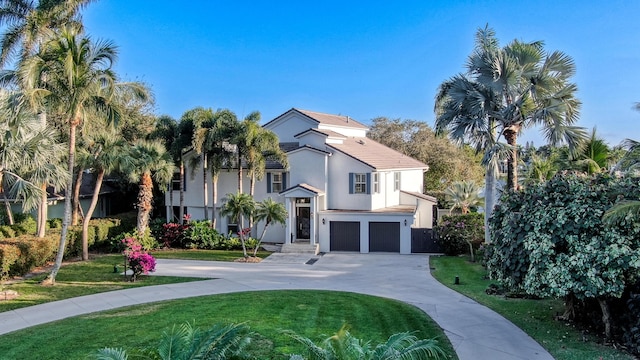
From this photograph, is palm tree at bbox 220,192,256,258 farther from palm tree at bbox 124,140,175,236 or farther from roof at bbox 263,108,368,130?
roof at bbox 263,108,368,130

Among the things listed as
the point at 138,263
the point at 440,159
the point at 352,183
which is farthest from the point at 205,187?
the point at 440,159

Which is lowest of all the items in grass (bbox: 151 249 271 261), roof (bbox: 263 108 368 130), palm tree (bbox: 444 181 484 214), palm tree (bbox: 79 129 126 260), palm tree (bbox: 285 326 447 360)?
grass (bbox: 151 249 271 261)

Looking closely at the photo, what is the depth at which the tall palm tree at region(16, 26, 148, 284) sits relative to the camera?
14.6 metres

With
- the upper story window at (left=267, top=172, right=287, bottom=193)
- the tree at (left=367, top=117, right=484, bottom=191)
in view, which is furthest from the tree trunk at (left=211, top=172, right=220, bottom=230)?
the tree at (left=367, top=117, right=484, bottom=191)

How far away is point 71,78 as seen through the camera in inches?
581

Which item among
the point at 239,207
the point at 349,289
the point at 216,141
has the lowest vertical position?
the point at 349,289

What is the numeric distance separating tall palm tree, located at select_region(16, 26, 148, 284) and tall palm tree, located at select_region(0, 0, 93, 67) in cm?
846

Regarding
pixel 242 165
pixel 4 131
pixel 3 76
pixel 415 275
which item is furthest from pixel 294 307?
pixel 242 165

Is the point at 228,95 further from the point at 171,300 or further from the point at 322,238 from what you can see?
the point at 171,300

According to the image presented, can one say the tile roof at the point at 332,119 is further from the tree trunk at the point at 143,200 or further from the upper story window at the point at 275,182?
the tree trunk at the point at 143,200

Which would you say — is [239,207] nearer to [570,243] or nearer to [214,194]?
[214,194]

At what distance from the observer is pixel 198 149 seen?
80.7ft

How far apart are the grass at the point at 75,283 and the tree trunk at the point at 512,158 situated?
13.1 m

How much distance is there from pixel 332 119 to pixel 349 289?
18.6 meters
